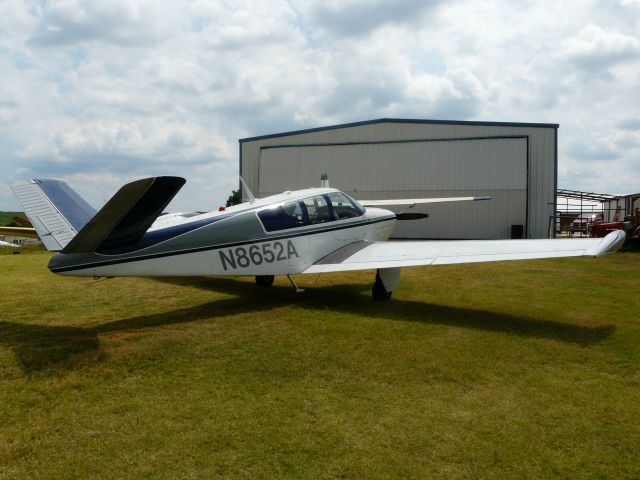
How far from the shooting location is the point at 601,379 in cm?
450

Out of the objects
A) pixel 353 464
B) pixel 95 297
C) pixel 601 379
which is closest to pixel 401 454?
pixel 353 464

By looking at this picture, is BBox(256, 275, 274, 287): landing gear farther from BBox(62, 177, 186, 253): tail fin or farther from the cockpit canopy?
BBox(62, 177, 186, 253): tail fin

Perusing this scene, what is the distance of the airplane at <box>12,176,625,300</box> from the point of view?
19.4 feet

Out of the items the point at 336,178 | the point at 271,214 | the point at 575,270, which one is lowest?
the point at 575,270

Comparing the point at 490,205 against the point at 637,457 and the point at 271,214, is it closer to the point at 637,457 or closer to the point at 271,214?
the point at 271,214

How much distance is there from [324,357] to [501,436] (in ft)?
6.91

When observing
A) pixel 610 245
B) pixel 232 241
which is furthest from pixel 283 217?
pixel 610 245

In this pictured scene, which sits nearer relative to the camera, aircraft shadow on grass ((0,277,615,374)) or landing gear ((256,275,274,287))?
aircraft shadow on grass ((0,277,615,374))

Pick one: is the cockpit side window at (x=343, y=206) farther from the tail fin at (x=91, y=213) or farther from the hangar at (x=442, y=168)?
the hangar at (x=442, y=168)

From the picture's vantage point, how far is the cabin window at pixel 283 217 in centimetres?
780

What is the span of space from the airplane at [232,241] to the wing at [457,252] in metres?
0.02

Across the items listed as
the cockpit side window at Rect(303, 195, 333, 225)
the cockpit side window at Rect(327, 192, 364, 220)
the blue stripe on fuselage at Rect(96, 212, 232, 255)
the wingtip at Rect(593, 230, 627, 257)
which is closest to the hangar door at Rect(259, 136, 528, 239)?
the cockpit side window at Rect(327, 192, 364, 220)

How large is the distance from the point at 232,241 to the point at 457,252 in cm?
351

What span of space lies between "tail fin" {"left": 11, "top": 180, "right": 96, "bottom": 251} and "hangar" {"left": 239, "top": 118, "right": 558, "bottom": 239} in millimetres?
19345
